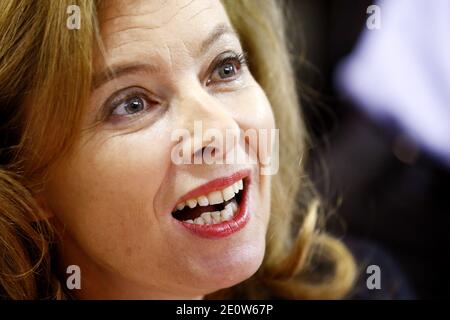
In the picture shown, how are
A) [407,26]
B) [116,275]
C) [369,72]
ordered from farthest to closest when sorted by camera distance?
[369,72], [407,26], [116,275]

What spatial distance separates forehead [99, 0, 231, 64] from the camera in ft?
2.96

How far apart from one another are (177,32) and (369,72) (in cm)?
114

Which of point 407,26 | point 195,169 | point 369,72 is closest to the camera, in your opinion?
point 195,169

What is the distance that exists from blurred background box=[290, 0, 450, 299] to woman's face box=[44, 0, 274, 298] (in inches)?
23.7

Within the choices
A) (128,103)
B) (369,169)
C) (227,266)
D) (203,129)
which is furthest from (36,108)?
(369,169)

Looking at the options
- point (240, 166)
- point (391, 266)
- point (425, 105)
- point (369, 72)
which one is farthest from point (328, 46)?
point (240, 166)

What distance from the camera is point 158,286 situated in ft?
3.27

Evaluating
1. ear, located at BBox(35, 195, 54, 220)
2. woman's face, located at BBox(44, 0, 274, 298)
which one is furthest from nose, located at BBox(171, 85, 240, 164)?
ear, located at BBox(35, 195, 54, 220)

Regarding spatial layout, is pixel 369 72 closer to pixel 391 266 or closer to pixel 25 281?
pixel 391 266

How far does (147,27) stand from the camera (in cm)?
91

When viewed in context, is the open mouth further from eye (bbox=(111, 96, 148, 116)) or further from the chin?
eye (bbox=(111, 96, 148, 116))

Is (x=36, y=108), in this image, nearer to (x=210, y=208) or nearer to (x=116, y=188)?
(x=116, y=188)

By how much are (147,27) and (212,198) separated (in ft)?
0.84

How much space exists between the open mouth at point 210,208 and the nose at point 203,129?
0.05 m
